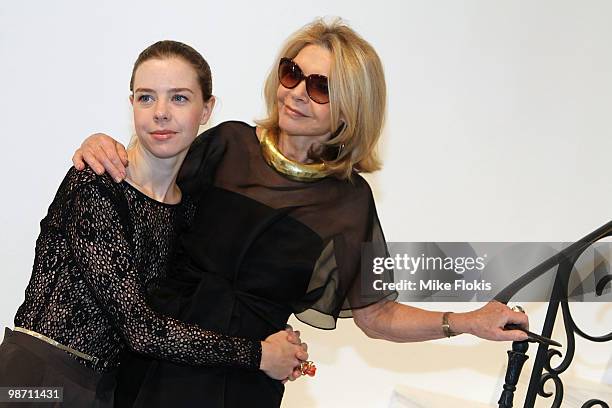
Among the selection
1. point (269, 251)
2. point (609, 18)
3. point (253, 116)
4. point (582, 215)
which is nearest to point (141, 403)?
point (269, 251)

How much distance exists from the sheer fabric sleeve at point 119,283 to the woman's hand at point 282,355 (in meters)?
0.15

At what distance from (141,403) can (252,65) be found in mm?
2059

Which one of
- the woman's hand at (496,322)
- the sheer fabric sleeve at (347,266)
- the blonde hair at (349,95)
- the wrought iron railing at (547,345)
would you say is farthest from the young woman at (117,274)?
the wrought iron railing at (547,345)

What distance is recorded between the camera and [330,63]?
2814mm

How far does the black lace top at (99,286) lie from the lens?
7.59ft

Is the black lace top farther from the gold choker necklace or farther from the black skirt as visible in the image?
the gold choker necklace

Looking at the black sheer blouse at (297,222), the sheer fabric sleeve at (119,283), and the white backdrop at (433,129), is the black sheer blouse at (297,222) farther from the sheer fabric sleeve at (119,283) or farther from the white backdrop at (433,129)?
the white backdrop at (433,129)

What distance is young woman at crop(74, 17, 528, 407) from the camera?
104 inches

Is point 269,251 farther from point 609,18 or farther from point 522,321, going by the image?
point 609,18

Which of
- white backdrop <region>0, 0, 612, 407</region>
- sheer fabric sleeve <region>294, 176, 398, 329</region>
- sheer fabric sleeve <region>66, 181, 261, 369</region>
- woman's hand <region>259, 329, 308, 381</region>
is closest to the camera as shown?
sheer fabric sleeve <region>66, 181, 261, 369</region>

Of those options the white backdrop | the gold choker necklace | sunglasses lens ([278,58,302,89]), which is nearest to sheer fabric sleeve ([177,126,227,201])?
the gold choker necklace

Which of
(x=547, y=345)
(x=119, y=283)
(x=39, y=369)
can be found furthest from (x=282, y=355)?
(x=547, y=345)

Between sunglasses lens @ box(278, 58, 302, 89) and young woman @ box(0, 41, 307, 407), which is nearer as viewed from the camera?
young woman @ box(0, 41, 307, 407)

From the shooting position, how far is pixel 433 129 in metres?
4.52
